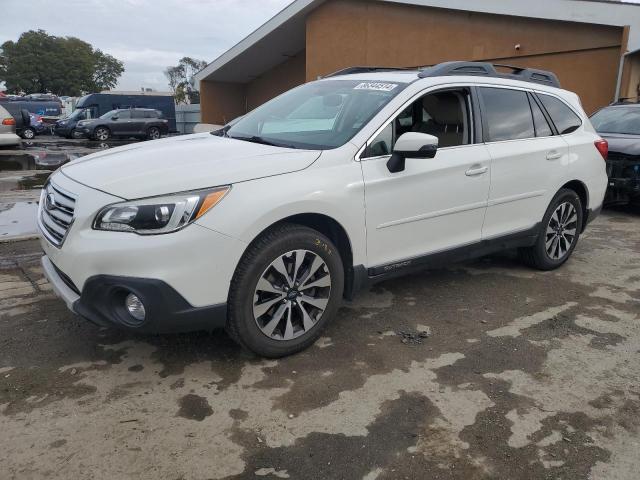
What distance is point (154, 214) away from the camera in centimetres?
276

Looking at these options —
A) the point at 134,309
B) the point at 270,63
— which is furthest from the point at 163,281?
the point at 270,63

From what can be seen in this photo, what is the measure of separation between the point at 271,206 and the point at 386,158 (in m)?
0.96

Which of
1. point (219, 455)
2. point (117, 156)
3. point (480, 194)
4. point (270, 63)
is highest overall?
point (270, 63)

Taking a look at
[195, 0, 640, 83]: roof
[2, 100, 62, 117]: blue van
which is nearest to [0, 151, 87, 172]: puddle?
[195, 0, 640, 83]: roof

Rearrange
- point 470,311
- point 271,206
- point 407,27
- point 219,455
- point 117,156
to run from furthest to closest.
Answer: point 407,27
point 470,311
point 117,156
point 271,206
point 219,455

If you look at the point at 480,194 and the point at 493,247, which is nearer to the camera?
the point at 480,194

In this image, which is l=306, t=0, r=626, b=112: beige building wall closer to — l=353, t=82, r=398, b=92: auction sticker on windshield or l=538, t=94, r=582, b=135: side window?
l=538, t=94, r=582, b=135: side window

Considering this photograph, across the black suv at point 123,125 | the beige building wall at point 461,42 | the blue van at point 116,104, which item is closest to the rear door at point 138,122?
the black suv at point 123,125

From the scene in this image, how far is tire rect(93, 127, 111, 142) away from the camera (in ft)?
83.6

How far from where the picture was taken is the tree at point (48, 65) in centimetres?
6781

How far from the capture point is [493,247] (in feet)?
14.6

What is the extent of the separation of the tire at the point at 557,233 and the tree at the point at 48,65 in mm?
76967

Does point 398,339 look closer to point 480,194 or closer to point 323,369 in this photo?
point 323,369

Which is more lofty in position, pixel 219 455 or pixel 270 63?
pixel 270 63
